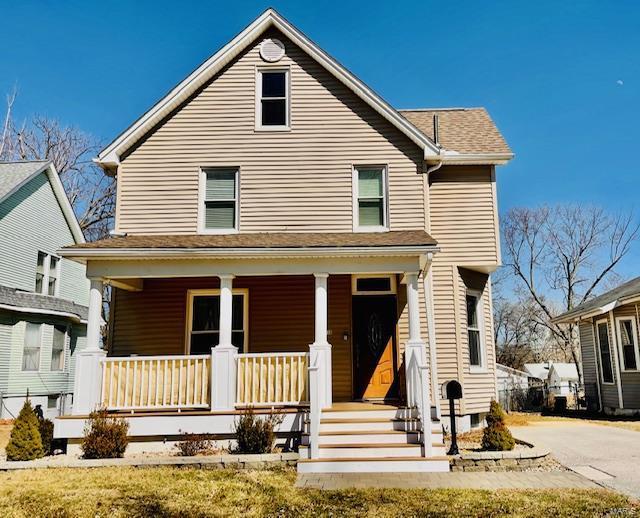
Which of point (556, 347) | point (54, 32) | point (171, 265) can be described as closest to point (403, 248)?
Answer: point (171, 265)

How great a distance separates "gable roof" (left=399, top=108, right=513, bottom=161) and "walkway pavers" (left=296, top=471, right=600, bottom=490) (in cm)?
715

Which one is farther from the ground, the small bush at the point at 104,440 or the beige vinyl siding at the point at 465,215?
the beige vinyl siding at the point at 465,215

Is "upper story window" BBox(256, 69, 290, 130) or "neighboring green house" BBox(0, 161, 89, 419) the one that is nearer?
"upper story window" BBox(256, 69, 290, 130)

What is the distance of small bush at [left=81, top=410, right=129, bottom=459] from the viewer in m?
8.83

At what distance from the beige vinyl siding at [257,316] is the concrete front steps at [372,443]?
2.11 metres

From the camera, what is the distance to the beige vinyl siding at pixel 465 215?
1260 centimetres

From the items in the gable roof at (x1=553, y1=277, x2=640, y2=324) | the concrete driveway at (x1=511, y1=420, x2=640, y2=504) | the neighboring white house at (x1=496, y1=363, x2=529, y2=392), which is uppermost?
the gable roof at (x1=553, y1=277, x2=640, y2=324)

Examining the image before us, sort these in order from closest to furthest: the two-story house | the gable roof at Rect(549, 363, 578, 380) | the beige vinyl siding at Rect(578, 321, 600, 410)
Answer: the two-story house < the beige vinyl siding at Rect(578, 321, 600, 410) < the gable roof at Rect(549, 363, 578, 380)

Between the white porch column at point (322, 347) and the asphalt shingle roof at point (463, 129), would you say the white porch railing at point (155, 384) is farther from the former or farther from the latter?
the asphalt shingle roof at point (463, 129)

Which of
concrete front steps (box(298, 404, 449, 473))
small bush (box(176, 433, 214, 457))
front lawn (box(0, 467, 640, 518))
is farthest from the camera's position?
small bush (box(176, 433, 214, 457))

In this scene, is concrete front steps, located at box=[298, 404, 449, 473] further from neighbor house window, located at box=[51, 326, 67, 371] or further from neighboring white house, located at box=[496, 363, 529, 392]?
neighbor house window, located at box=[51, 326, 67, 371]

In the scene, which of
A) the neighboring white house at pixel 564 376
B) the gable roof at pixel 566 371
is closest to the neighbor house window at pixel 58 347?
the neighboring white house at pixel 564 376

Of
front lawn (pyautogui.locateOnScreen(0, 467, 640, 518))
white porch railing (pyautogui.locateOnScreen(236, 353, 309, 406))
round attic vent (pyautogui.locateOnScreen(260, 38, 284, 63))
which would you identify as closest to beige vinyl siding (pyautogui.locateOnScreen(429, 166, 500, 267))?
white porch railing (pyautogui.locateOnScreen(236, 353, 309, 406))

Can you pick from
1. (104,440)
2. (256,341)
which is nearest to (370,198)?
(256,341)
